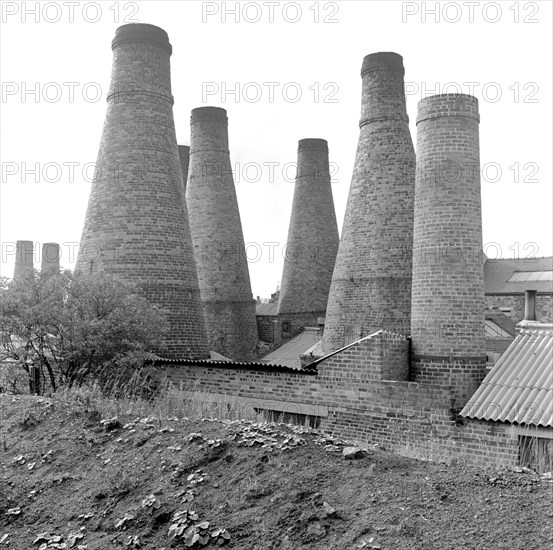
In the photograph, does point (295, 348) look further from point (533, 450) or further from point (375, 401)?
point (533, 450)

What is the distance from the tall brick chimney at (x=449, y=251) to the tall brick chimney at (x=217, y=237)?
9966 millimetres

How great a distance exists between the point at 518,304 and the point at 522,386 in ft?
93.5

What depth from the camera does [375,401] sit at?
11.2 m

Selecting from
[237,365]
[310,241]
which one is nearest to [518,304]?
[310,241]

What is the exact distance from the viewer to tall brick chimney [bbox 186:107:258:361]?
21281mm

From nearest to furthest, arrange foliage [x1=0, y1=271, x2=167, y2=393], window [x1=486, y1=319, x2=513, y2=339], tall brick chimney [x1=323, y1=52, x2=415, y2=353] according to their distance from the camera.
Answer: foliage [x1=0, y1=271, x2=167, y2=393] → tall brick chimney [x1=323, y1=52, x2=415, y2=353] → window [x1=486, y1=319, x2=513, y2=339]

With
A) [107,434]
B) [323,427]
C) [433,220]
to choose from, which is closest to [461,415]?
[323,427]

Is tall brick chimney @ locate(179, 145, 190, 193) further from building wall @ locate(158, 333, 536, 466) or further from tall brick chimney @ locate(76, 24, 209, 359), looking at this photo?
building wall @ locate(158, 333, 536, 466)

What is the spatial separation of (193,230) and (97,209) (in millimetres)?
6802

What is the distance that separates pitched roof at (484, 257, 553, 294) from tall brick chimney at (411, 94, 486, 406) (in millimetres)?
26396

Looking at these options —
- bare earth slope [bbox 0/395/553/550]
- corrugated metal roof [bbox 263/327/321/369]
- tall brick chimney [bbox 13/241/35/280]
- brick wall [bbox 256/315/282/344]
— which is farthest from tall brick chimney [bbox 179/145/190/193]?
bare earth slope [bbox 0/395/553/550]

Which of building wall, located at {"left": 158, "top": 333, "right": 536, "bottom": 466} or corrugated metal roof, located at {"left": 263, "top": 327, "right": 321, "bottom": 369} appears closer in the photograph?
building wall, located at {"left": 158, "top": 333, "right": 536, "bottom": 466}

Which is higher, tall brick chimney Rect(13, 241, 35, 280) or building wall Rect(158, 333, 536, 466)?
tall brick chimney Rect(13, 241, 35, 280)

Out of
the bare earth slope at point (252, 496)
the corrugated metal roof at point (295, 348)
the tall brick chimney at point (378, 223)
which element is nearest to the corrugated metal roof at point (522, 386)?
the tall brick chimney at point (378, 223)
